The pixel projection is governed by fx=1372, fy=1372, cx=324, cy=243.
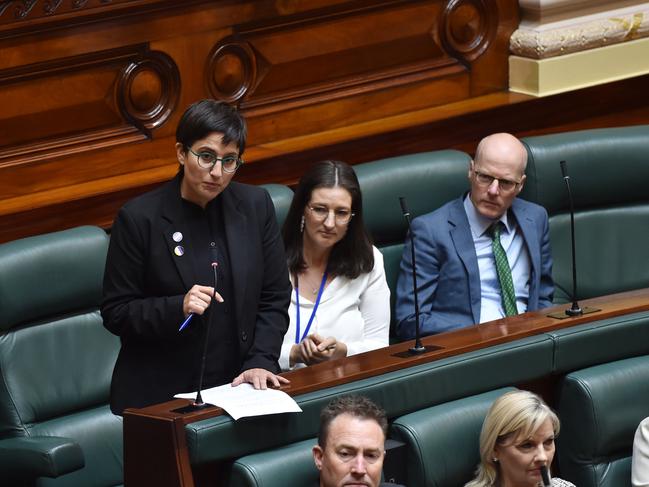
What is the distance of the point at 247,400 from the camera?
4.75 ft

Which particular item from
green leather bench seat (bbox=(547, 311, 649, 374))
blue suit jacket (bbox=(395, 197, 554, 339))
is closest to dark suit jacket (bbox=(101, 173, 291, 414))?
green leather bench seat (bbox=(547, 311, 649, 374))

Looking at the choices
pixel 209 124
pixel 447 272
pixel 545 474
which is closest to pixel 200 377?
pixel 209 124

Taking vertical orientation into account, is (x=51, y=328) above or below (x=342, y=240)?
below

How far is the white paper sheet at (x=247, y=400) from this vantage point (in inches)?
55.9

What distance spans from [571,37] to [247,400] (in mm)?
1295

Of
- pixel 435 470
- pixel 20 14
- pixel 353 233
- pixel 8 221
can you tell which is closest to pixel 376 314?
pixel 353 233

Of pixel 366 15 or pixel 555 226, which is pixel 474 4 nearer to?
pixel 366 15

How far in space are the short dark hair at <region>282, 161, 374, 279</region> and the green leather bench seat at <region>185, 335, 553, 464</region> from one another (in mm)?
290

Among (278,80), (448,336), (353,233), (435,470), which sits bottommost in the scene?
(435,470)

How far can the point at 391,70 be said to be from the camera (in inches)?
95.3

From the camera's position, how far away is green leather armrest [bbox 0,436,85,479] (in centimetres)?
162

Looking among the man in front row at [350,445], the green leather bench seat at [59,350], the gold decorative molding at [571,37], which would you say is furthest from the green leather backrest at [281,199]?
the gold decorative molding at [571,37]

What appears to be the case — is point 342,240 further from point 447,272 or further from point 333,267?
point 447,272

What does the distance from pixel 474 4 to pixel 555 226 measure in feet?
1.66
